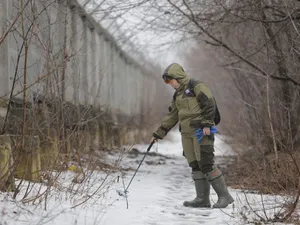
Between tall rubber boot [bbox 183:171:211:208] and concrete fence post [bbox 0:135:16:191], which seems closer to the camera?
concrete fence post [bbox 0:135:16:191]

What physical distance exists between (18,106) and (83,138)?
1642 mm

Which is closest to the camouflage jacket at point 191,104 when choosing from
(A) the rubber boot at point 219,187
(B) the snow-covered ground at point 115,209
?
(A) the rubber boot at point 219,187

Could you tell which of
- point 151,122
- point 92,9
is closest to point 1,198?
point 92,9

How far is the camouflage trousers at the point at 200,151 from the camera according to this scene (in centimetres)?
598

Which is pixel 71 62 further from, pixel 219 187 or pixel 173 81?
pixel 219 187

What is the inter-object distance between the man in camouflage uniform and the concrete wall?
1355mm

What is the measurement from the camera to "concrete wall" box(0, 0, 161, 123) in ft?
19.2

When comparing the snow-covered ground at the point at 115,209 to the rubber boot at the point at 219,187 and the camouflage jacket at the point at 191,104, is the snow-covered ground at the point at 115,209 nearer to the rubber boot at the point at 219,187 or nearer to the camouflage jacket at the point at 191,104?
the rubber boot at the point at 219,187

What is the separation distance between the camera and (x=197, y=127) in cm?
600

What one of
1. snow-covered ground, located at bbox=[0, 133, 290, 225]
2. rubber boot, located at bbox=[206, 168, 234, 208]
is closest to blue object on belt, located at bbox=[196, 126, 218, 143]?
rubber boot, located at bbox=[206, 168, 234, 208]

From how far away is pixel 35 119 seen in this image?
16.9ft

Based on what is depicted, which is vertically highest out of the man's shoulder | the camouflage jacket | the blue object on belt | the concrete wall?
the concrete wall

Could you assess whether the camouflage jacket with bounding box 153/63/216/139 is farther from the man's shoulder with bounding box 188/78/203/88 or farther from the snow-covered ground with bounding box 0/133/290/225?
the snow-covered ground with bounding box 0/133/290/225

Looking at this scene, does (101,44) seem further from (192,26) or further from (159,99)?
(159,99)
